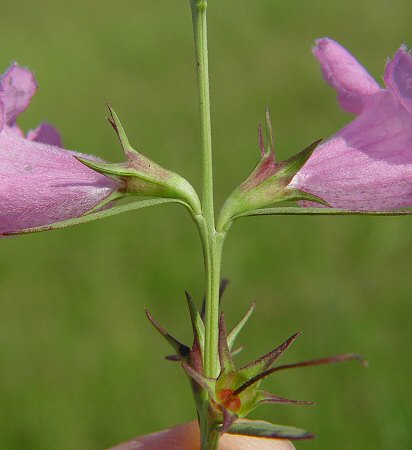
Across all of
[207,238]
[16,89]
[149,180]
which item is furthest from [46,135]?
[207,238]

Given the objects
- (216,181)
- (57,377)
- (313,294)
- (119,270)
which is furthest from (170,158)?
(57,377)

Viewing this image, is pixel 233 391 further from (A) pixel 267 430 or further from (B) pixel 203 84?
(B) pixel 203 84

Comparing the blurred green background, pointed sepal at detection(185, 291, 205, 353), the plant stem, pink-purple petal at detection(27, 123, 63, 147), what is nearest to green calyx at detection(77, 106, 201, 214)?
the plant stem

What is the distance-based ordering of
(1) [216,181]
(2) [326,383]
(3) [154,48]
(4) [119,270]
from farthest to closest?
(3) [154,48] < (1) [216,181] < (4) [119,270] < (2) [326,383]

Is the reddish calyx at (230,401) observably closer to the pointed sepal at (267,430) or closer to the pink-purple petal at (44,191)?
the pointed sepal at (267,430)

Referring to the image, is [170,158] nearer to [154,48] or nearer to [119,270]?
[119,270]

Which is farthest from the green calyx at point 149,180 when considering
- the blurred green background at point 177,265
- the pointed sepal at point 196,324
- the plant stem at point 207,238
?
the blurred green background at point 177,265
